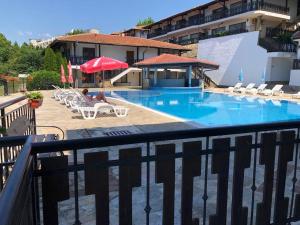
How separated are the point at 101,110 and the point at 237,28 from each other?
89.8 feet

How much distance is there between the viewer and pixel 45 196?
1730 mm

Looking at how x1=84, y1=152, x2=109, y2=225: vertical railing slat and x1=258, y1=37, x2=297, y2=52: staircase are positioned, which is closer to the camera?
x1=84, y1=152, x2=109, y2=225: vertical railing slat

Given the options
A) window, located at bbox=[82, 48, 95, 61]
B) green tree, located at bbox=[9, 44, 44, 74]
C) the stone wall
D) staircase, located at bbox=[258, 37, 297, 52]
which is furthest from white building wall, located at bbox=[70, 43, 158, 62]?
staircase, located at bbox=[258, 37, 297, 52]

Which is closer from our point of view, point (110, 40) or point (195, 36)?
point (110, 40)

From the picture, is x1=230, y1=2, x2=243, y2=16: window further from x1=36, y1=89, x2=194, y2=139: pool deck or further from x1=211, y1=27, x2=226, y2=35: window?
x1=36, y1=89, x2=194, y2=139: pool deck

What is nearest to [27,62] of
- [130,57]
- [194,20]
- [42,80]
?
[130,57]

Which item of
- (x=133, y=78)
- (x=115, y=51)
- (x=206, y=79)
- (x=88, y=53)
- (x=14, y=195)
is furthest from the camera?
(x=133, y=78)

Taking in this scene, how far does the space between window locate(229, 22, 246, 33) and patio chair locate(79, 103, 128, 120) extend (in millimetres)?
24239

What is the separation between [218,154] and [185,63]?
25952 millimetres

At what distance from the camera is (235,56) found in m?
31.5

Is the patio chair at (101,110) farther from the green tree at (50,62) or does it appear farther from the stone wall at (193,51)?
the stone wall at (193,51)

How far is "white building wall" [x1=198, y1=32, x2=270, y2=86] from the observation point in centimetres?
2916

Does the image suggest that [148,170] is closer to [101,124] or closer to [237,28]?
[101,124]

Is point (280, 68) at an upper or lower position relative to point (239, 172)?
upper
